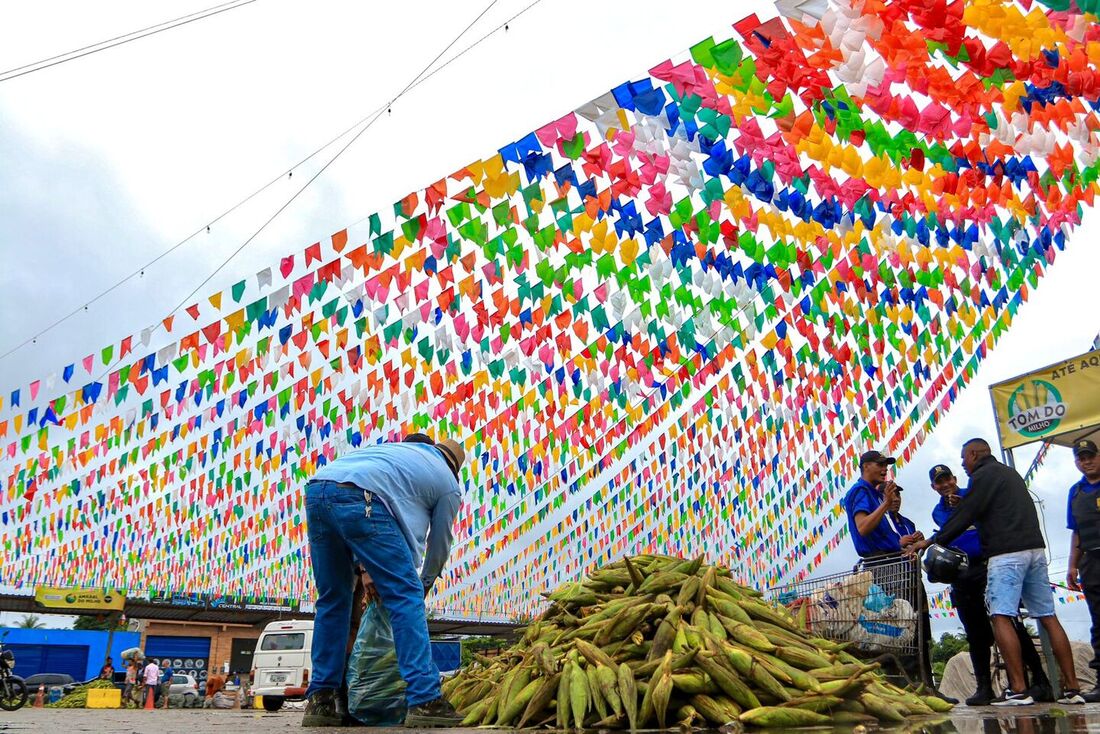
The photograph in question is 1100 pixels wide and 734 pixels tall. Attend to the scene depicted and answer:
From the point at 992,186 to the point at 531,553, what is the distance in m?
10.6

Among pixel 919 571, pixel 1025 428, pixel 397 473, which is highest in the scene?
pixel 1025 428

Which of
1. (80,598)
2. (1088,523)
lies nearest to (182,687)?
(80,598)

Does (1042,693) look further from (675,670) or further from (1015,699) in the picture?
(675,670)

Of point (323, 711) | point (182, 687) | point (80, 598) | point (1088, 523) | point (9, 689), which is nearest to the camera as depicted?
point (323, 711)

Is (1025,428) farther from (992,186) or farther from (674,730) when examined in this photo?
(674,730)

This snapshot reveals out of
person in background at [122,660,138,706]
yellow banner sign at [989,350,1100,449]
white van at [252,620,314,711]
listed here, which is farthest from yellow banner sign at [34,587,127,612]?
yellow banner sign at [989,350,1100,449]

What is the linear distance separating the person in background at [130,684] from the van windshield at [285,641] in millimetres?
3964

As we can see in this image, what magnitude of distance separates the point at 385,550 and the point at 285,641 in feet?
48.9

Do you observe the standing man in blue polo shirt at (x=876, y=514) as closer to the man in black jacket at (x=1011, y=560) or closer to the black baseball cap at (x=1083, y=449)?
the man in black jacket at (x=1011, y=560)

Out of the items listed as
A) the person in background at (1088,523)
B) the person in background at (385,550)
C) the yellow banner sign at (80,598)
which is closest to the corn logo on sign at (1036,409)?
the person in background at (1088,523)

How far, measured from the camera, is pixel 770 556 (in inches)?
616

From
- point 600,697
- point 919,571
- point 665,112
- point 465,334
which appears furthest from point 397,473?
point 465,334

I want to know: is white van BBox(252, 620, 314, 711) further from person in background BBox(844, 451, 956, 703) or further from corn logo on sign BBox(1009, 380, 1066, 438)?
corn logo on sign BBox(1009, 380, 1066, 438)

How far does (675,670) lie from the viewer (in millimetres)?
2979
